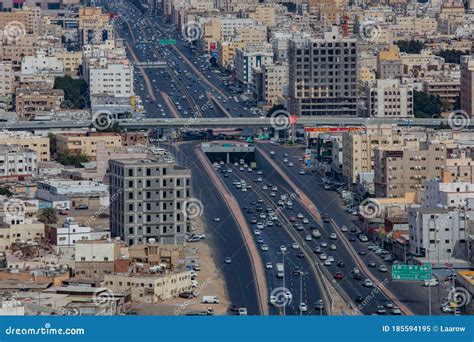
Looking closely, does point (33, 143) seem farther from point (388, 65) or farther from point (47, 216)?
point (388, 65)

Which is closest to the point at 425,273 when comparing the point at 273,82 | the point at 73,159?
the point at 73,159

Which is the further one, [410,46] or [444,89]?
[410,46]

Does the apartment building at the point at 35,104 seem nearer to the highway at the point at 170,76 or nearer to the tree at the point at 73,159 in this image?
the highway at the point at 170,76

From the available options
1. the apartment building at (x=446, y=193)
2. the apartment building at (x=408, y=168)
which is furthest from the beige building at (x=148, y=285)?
the apartment building at (x=408, y=168)

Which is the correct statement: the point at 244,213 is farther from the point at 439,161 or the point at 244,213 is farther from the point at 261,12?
the point at 261,12

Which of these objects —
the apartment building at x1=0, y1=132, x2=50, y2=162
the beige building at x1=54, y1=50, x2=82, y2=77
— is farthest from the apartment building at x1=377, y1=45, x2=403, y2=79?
the apartment building at x1=0, y1=132, x2=50, y2=162

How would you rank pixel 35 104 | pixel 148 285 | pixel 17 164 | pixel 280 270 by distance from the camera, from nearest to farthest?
pixel 148 285, pixel 280 270, pixel 17 164, pixel 35 104

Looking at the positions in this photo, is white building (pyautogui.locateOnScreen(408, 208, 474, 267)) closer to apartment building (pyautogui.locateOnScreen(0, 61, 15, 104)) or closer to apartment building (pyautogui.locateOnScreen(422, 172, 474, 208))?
apartment building (pyautogui.locateOnScreen(422, 172, 474, 208))
